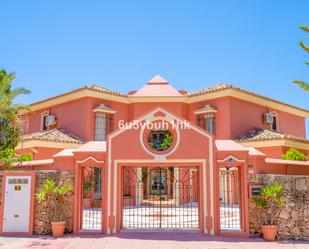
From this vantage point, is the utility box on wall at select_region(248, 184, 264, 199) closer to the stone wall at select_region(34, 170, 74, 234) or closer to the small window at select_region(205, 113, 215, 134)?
the stone wall at select_region(34, 170, 74, 234)

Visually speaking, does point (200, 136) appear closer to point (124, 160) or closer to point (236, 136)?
point (124, 160)

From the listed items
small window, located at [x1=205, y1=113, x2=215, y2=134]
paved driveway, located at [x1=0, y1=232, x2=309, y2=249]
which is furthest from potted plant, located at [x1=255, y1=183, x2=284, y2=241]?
small window, located at [x1=205, y1=113, x2=215, y2=134]

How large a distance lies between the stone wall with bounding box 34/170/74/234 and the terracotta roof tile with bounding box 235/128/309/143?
1402 centimetres

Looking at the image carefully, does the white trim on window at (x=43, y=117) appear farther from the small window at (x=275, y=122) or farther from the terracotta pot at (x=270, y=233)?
the terracotta pot at (x=270, y=233)

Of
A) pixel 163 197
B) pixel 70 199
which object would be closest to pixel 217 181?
pixel 70 199

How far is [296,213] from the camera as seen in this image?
1427 cm

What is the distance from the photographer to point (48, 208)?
14984 mm

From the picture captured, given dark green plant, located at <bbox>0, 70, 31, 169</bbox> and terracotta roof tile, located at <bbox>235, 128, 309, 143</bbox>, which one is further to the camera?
terracotta roof tile, located at <bbox>235, 128, 309, 143</bbox>

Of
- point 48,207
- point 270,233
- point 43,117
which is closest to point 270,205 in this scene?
point 270,233

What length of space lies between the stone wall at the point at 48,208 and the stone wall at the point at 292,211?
748 centimetres

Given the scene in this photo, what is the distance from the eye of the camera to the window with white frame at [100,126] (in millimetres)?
27156

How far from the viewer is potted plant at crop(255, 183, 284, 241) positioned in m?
14.0

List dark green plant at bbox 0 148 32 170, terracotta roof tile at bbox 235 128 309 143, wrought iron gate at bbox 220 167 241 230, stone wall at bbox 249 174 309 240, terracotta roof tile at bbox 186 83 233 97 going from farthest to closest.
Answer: terracotta roof tile at bbox 186 83 233 97
terracotta roof tile at bbox 235 128 309 143
dark green plant at bbox 0 148 32 170
wrought iron gate at bbox 220 167 241 230
stone wall at bbox 249 174 309 240

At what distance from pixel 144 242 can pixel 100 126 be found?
15121mm
